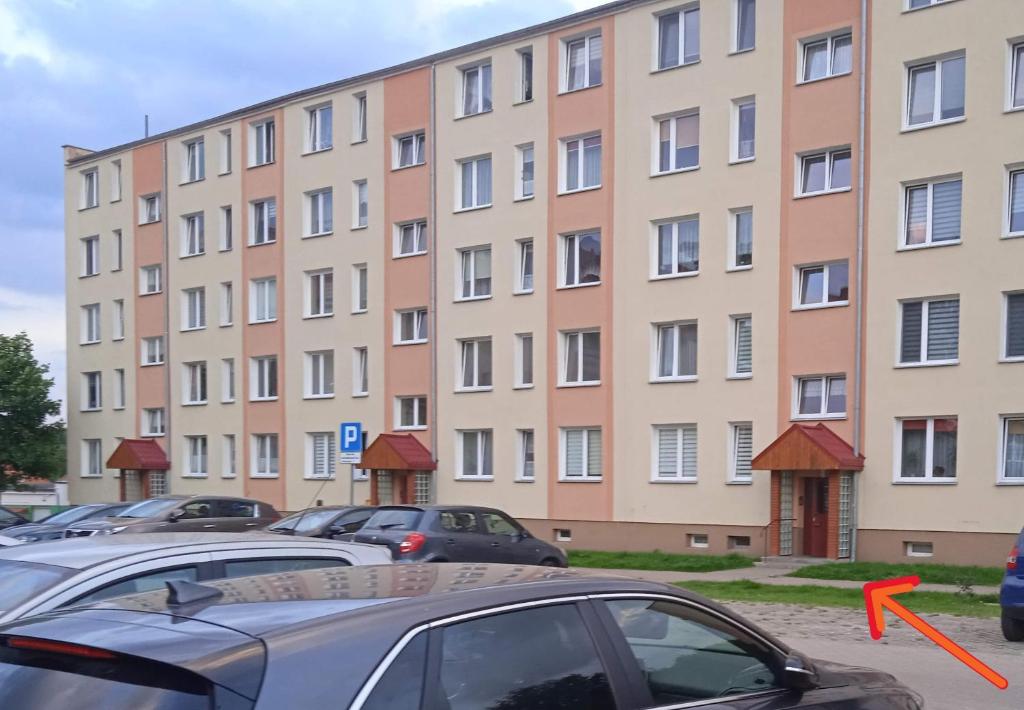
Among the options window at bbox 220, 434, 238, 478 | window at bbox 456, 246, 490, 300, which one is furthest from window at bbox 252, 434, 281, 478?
window at bbox 456, 246, 490, 300

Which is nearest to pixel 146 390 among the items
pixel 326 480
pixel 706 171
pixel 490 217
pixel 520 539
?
pixel 326 480

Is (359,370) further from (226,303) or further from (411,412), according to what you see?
(226,303)

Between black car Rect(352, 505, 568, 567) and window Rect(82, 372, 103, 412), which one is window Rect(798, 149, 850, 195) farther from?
window Rect(82, 372, 103, 412)

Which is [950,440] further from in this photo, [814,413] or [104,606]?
[104,606]

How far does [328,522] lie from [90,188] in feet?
103

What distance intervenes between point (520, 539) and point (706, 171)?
1255cm

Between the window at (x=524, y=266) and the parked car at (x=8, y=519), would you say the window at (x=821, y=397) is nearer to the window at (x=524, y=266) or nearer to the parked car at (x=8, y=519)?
the window at (x=524, y=266)

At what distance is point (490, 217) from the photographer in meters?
32.5

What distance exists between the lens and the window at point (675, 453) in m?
28.3

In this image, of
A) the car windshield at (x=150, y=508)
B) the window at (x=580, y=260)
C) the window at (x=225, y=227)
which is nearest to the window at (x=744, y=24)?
the window at (x=580, y=260)

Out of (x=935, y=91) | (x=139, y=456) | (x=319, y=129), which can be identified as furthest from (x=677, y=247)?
(x=139, y=456)

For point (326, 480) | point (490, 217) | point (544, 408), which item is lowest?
point (326, 480)

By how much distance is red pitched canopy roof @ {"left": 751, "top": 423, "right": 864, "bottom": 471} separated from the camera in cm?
2481

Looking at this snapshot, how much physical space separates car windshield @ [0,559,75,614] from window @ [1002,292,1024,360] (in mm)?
21982
